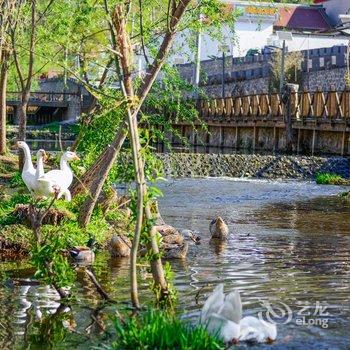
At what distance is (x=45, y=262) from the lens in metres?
10.3

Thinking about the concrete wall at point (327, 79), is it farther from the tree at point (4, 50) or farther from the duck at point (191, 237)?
the duck at point (191, 237)

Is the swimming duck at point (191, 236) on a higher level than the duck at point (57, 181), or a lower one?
lower

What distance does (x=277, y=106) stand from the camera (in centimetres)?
5338

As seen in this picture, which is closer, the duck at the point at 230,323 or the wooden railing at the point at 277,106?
the duck at the point at 230,323

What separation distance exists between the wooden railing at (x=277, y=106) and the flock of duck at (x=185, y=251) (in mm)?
27251

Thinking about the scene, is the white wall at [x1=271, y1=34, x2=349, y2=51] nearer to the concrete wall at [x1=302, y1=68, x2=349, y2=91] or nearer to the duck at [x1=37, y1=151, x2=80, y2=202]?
the concrete wall at [x1=302, y1=68, x2=349, y2=91]

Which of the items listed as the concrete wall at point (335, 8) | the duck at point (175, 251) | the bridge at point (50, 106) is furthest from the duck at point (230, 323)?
the concrete wall at point (335, 8)

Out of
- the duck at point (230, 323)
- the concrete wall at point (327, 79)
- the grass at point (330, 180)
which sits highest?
the concrete wall at point (327, 79)

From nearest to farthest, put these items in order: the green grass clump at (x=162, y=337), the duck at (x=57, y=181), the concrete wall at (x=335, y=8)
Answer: the green grass clump at (x=162, y=337) < the duck at (x=57, y=181) < the concrete wall at (x=335, y=8)

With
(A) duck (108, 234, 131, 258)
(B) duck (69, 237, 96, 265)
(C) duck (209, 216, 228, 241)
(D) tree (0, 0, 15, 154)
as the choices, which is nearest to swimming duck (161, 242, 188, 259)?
(A) duck (108, 234, 131, 258)

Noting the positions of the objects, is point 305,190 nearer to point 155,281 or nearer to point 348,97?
point 348,97

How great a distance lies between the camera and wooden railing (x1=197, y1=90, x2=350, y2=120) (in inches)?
1821

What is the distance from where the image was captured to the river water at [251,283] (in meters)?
9.37

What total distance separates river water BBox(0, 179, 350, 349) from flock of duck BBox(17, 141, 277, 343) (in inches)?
7.9
